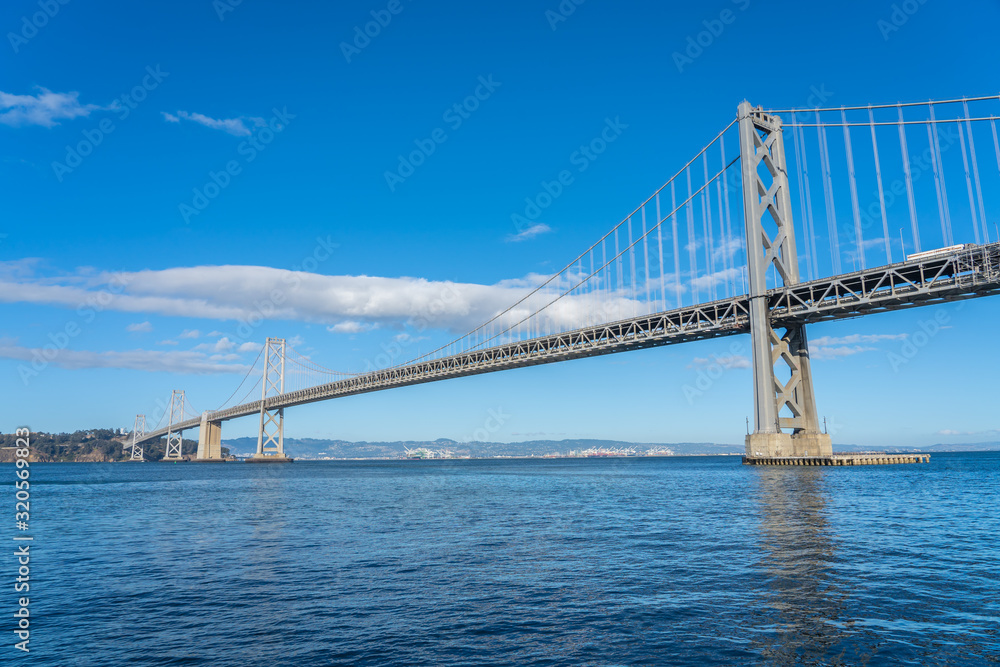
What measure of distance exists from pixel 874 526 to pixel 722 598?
1027 cm

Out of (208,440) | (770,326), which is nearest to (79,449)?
(208,440)

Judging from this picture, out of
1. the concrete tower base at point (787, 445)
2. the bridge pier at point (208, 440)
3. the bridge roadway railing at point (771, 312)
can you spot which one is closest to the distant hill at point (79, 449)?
the bridge pier at point (208, 440)

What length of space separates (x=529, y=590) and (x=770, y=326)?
4250 cm

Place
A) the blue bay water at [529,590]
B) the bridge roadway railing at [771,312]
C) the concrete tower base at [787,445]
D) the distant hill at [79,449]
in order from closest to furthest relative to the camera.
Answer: the blue bay water at [529,590]
the bridge roadway railing at [771,312]
the concrete tower base at [787,445]
the distant hill at [79,449]

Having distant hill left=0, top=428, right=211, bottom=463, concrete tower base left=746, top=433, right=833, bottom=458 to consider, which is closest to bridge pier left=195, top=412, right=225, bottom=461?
distant hill left=0, top=428, right=211, bottom=463

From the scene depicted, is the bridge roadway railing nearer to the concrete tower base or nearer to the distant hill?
the concrete tower base

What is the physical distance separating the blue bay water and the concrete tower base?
25.0 m

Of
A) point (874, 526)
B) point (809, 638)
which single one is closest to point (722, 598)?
point (809, 638)

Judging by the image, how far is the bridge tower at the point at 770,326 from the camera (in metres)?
46.0

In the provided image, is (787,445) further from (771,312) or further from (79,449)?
(79,449)

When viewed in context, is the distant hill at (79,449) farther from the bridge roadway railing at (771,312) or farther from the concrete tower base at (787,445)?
the concrete tower base at (787,445)

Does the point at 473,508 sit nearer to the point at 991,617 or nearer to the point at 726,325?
the point at 991,617

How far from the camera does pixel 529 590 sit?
35.4ft

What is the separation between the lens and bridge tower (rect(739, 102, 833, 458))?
45969 mm
